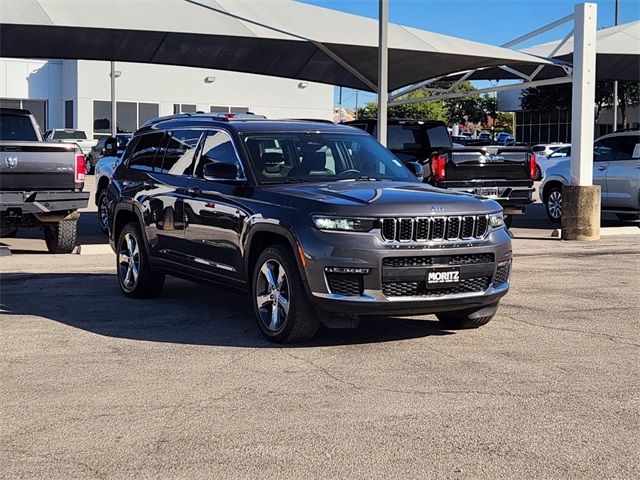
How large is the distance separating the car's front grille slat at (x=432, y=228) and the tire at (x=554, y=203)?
11777 mm

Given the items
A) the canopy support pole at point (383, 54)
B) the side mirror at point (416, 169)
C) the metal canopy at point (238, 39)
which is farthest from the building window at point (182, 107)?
the side mirror at point (416, 169)

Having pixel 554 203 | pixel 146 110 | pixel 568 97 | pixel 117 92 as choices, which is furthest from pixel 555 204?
pixel 568 97

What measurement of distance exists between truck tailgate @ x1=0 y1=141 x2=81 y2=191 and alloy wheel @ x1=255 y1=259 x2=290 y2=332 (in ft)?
20.5

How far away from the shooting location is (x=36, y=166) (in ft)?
43.3

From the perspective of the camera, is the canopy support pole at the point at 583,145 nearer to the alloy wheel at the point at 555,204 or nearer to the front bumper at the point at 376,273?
the alloy wheel at the point at 555,204

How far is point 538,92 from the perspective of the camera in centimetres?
6838

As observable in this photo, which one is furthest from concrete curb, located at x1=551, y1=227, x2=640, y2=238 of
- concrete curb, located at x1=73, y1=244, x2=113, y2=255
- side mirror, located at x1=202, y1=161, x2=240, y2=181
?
side mirror, located at x1=202, y1=161, x2=240, y2=181

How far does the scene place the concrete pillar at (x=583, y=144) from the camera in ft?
53.3

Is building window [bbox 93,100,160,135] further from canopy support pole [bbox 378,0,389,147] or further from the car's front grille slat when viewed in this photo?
the car's front grille slat

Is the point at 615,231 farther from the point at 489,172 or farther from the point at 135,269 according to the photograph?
the point at 135,269

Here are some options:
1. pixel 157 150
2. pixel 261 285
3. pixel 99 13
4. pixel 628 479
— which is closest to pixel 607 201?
pixel 99 13

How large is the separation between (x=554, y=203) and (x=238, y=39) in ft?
23.0

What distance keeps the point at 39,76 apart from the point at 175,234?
143 feet

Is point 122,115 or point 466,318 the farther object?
point 122,115
